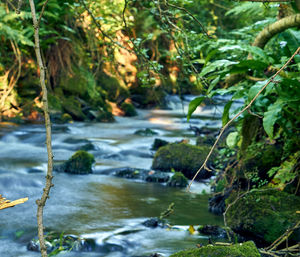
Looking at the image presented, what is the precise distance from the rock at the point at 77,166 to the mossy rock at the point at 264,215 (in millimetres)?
3414

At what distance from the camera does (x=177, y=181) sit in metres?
6.09

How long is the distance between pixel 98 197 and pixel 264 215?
250 cm

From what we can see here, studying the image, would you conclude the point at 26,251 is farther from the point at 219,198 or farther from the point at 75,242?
the point at 219,198

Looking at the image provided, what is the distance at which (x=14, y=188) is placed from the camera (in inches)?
228

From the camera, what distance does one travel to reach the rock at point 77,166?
6715 millimetres

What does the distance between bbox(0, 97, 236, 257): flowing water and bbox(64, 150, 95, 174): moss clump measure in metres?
0.16

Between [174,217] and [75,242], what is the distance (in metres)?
1.24

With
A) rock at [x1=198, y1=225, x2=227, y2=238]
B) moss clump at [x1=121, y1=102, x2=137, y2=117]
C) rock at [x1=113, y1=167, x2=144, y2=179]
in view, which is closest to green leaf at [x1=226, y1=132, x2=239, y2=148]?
rock at [x1=198, y1=225, x2=227, y2=238]

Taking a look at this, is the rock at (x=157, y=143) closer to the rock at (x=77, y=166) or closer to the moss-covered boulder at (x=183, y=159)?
the moss-covered boulder at (x=183, y=159)

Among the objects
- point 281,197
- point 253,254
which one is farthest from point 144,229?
point 253,254

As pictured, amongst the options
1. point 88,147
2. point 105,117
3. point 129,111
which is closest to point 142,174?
point 88,147

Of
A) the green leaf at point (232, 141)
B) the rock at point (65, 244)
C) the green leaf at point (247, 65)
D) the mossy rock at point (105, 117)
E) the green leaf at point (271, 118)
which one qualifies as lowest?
the rock at point (65, 244)

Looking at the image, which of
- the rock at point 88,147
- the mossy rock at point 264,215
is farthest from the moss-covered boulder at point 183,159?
the mossy rock at point 264,215

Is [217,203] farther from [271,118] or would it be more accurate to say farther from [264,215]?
[271,118]
